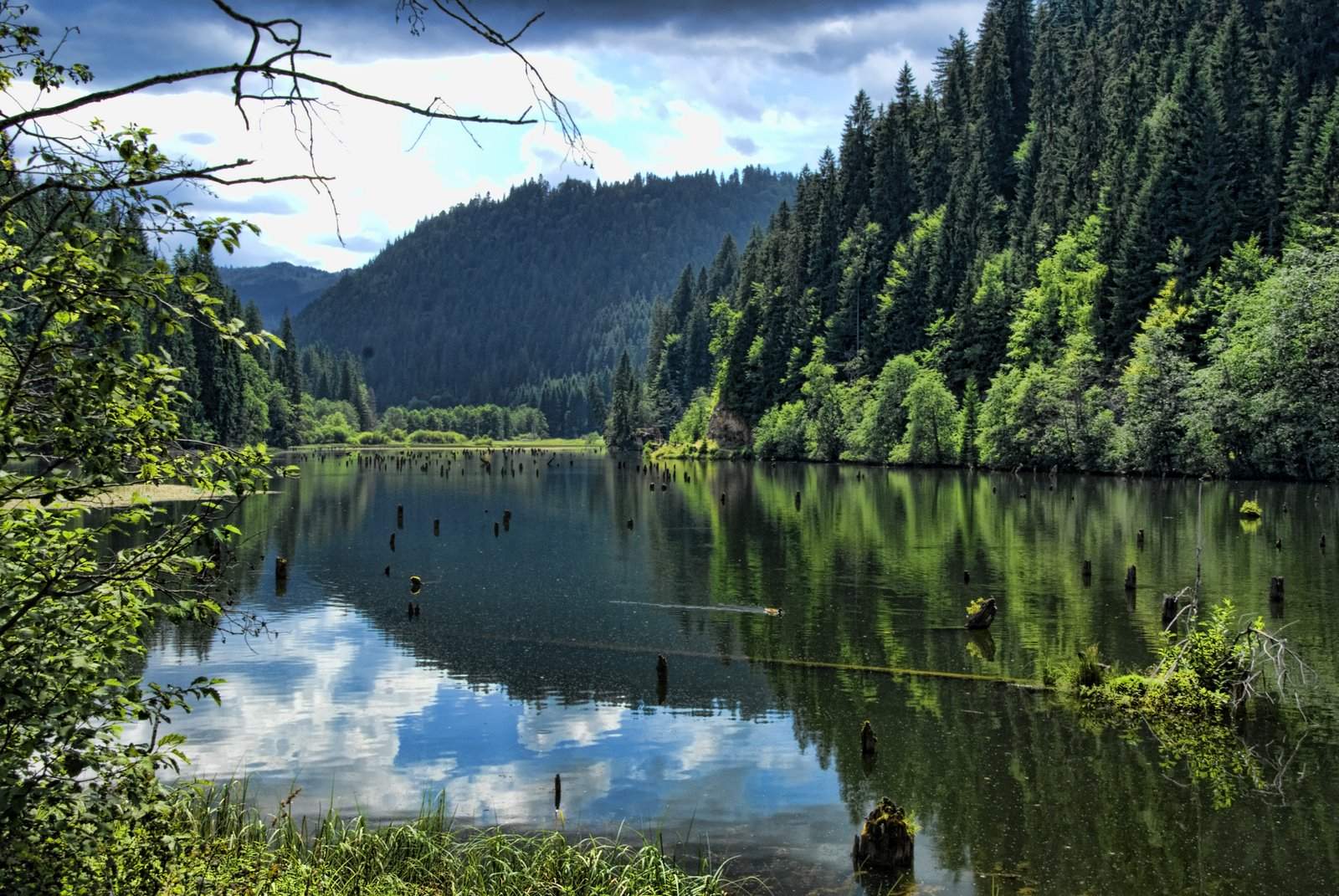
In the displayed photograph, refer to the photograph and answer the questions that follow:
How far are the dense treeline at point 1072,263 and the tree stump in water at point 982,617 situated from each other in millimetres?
50212

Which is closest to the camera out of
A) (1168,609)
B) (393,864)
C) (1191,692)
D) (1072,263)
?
(393,864)

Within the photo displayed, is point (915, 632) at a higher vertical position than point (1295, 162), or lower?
lower

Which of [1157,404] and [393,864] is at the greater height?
[1157,404]

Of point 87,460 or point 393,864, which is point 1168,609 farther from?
point 87,460

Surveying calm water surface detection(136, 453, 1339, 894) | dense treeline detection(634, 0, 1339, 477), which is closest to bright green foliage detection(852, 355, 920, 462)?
dense treeline detection(634, 0, 1339, 477)

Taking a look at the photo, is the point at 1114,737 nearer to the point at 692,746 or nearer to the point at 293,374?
the point at 692,746

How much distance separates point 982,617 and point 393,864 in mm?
21072

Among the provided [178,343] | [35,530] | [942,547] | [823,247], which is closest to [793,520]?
[942,547]

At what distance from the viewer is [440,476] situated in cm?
12006

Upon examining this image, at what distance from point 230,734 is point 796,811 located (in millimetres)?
11410

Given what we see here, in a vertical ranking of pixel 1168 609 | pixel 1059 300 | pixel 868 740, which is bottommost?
pixel 868 740

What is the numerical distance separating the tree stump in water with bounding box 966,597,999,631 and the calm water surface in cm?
69

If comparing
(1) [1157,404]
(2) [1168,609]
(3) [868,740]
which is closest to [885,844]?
(3) [868,740]

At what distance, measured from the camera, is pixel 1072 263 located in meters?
118
